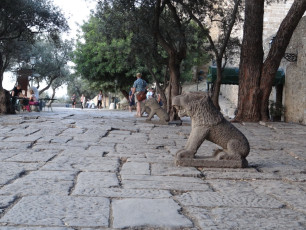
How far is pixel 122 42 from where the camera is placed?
27.9m

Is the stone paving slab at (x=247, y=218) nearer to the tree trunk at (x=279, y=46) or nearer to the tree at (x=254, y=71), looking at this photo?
the tree trunk at (x=279, y=46)

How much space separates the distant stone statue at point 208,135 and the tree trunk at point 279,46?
338 inches

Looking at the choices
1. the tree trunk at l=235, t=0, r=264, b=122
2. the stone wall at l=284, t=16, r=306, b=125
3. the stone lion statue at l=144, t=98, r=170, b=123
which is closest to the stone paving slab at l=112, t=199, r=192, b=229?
the stone lion statue at l=144, t=98, r=170, b=123

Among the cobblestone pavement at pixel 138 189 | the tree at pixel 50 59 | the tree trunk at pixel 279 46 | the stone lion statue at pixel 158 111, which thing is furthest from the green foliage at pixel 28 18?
the tree at pixel 50 59

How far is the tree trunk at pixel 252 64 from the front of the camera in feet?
44.7

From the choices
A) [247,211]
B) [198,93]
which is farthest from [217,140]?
[247,211]

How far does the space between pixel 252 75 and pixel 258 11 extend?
2113 mm

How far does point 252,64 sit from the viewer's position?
13.7 meters

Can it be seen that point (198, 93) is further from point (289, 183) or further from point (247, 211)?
point (247, 211)

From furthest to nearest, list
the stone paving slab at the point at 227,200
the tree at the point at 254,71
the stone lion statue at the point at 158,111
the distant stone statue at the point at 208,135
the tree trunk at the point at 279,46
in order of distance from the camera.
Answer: the tree at the point at 254,71 → the stone lion statue at the point at 158,111 → the tree trunk at the point at 279,46 → the distant stone statue at the point at 208,135 → the stone paving slab at the point at 227,200

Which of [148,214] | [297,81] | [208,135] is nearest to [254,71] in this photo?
[297,81]

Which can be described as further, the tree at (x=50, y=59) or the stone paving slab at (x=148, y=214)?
the tree at (x=50, y=59)

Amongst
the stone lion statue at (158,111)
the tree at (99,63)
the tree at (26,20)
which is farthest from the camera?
the tree at (99,63)

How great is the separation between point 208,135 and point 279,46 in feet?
29.2
